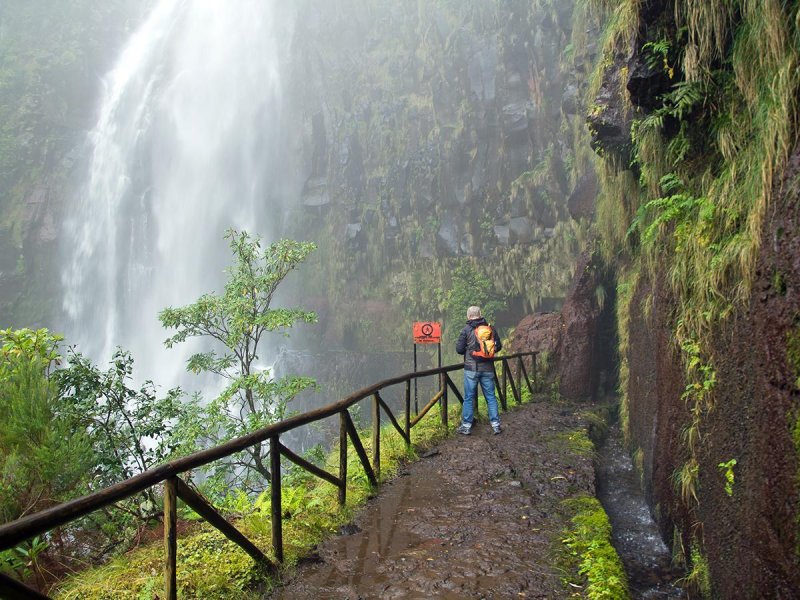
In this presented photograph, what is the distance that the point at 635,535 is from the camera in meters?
5.36

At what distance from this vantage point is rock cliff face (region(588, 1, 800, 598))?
2.67m

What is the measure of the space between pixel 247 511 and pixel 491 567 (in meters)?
2.50

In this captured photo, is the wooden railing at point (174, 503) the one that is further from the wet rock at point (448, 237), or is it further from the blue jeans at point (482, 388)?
the wet rock at point (448, 237)

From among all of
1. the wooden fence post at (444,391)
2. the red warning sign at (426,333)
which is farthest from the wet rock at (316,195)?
the wooden fence post at (444,391)

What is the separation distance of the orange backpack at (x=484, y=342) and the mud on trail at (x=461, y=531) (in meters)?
1.32

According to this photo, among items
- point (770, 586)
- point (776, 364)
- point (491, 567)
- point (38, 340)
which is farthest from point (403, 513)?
point (38, 340)

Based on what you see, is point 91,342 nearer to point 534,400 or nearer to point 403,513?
point 534,400

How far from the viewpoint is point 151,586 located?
312 cm

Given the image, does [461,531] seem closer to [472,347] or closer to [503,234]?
[472,347]

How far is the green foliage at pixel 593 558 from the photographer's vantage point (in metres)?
3.28

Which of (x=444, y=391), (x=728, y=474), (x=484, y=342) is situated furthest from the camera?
(x=444, y=391)

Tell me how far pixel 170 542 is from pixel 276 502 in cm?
100

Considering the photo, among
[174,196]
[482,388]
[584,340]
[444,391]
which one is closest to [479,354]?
[482,388]

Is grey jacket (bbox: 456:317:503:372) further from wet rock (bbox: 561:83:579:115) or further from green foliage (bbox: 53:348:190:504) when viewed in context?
wet rock (bbox: 561:83:579:115)
